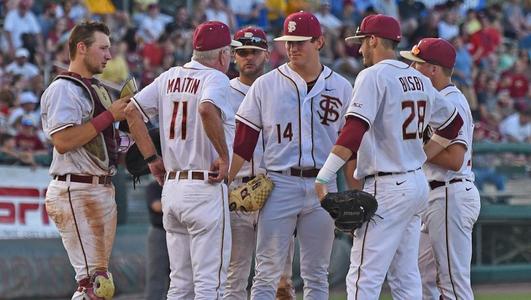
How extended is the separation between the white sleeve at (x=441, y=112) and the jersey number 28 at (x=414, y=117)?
28 centimetres

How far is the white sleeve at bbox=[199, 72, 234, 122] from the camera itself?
7992 mm

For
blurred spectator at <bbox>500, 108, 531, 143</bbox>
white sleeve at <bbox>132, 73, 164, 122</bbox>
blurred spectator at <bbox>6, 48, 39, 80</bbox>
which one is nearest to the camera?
white sleeve at <bbox>132, 73, 164, 122</bbox>

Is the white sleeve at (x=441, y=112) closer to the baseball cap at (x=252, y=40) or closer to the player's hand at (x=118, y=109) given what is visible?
the baseball cap at (x=252, y=40)

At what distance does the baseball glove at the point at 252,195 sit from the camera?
8.44 metres

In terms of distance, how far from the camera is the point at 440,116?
827 centimetres

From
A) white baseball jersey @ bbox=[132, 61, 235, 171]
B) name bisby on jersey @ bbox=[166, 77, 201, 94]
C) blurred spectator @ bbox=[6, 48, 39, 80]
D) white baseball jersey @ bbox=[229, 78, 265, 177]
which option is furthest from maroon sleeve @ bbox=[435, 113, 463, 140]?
blurred spectator @ bbox=[6, 48, 39, 80]

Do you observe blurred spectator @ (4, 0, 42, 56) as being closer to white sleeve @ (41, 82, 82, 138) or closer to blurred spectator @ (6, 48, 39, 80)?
blurred spectator @ (6, 48, 39, 80)

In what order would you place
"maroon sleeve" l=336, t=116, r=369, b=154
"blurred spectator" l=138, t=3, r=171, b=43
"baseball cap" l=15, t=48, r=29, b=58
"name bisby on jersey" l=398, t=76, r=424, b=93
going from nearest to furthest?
"maroon sleeve" l=336, t=116, r=369, b=154 < "name bisby on jersey" l=398, t=76, r=424, b=93 < "baseball cap" l=15, t=48, r=29, b=58 < "blurred spectator" l=138, t=3, r=171, b=43

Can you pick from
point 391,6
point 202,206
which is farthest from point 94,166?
point 391,6

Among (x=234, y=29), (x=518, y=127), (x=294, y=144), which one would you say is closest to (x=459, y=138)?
(x=294, y=144)

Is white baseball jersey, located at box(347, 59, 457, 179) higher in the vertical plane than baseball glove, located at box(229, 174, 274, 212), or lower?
higher

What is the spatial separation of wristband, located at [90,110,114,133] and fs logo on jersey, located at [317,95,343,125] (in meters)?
1.47

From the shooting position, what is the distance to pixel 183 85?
819cm

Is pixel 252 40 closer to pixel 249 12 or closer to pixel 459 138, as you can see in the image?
pixel 459 138
